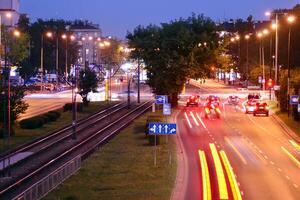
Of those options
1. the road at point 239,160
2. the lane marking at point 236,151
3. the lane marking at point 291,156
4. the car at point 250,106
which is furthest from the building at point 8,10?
the lane marking at point 291,156

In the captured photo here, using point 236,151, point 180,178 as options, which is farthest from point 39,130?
point 180,178

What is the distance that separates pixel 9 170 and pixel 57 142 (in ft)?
52.2

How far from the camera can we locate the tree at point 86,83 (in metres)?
91.2

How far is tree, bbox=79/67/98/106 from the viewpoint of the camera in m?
91.2

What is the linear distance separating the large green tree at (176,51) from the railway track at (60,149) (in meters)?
9.06

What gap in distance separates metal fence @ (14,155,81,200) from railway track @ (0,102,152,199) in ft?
5.72

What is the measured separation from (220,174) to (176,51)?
2246 inches

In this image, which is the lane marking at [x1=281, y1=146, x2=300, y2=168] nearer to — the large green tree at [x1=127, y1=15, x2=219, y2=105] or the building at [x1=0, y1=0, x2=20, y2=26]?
the large green tree at [x1=127, y1=15, x2=219, y2=105]

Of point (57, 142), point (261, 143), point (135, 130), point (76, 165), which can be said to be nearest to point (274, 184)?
point (76, 165)

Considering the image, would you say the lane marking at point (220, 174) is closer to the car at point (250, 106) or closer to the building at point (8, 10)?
the car at point (250, 106)

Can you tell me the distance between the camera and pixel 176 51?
9206 cm

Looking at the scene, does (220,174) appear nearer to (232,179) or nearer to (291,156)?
(232,179)

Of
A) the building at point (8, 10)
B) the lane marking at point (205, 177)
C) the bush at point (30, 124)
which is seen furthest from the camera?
the building at point (8, 10)

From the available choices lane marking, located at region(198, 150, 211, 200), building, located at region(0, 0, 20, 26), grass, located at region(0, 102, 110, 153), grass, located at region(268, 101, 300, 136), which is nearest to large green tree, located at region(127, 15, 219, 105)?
grass, located at region(0, 102, 110, 153)
